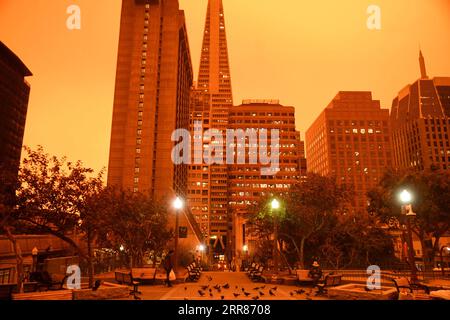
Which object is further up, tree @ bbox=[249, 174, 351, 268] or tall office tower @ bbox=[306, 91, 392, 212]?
tall office tower @ bbox=[306, 91, 392, 212]

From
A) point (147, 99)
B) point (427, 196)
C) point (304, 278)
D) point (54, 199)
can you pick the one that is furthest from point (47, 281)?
point (147, 99)

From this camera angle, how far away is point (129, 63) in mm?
113312

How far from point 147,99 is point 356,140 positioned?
117995 mm

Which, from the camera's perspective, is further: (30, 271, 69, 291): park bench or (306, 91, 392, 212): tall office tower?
(306, 91, 392, 212): tall office tower

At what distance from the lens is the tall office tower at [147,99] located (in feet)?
335

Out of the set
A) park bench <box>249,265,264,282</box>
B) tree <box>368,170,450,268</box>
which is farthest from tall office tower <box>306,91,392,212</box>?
park bench <box>249,265,264,282</box>

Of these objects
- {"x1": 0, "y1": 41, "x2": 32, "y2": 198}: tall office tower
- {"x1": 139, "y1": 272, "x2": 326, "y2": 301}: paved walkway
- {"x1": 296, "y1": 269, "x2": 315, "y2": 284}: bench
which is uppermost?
{"x1": 0, "y1": 41, "x2": 32, "y2": 198}: tall office tower

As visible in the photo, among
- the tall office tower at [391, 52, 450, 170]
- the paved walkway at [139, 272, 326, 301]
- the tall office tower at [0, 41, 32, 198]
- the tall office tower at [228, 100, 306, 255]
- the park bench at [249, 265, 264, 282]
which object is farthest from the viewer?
the tall office tower at [228, 100, 306, 255]

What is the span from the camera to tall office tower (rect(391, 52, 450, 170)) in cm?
16062

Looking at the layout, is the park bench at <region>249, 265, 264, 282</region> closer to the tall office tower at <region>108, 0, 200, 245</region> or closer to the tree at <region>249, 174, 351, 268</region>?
the tree at <region>249, 174, 351, 268</region>

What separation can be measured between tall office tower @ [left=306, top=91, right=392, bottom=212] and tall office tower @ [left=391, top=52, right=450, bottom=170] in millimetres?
12589

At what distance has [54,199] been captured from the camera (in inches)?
551

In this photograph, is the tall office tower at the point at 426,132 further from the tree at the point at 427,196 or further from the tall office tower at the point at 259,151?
the tree at the point at 427,196
